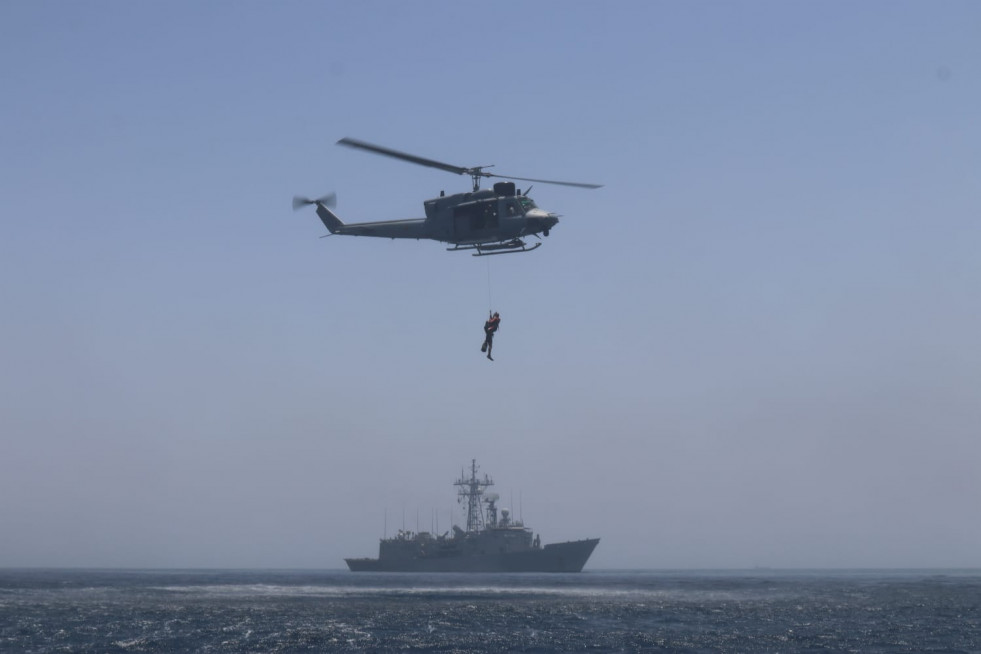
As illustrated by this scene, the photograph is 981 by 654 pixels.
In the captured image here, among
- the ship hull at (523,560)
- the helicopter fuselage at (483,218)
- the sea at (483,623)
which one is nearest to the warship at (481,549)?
the ship hull at (523,560)

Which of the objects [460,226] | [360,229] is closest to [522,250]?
[460,226]

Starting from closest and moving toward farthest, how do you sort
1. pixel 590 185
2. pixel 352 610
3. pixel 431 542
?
pixel 590 185, pixel 352 610, pixel 431 542

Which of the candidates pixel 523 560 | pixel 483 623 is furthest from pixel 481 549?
pixel 483 623

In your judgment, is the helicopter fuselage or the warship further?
the warship

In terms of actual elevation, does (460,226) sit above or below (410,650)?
above

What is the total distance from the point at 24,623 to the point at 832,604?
5008cm

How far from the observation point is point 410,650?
35.9 meters

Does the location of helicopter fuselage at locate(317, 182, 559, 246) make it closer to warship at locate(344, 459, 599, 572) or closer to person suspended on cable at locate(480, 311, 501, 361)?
person suspended on cable at locate(480, 311, 501, 361)

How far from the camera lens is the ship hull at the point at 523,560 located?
11988 cm

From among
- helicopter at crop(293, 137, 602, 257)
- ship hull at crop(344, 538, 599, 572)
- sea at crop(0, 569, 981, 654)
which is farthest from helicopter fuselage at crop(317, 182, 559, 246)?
ship hull at crop(344, 538, 599, 572)

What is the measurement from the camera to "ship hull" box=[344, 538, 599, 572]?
4719 inches

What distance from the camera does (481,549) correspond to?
123 meters

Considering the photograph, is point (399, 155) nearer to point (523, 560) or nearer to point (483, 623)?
point (483, 623)

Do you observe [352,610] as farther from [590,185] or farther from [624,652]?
[590,185]
